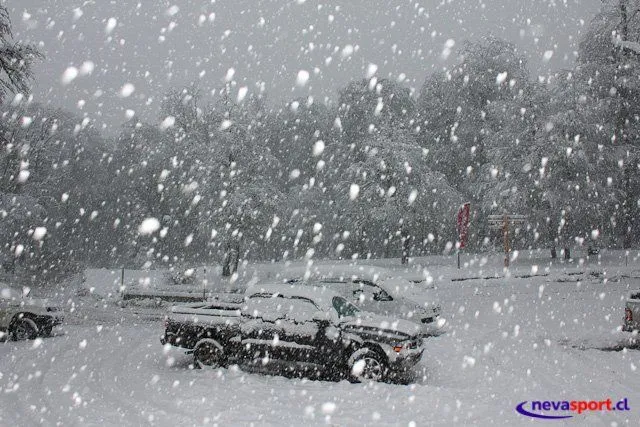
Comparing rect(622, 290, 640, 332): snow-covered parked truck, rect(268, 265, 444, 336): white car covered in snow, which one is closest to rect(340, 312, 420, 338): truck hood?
rect(268, 265, 444, 336): white car covered in snow

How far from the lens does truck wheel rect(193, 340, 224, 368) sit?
Answer: 34.0 feet

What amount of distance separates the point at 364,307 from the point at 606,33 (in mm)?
26337

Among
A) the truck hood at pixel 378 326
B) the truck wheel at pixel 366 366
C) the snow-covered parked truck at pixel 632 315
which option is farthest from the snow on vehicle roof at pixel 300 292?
the snow-covered parked truck at pixel 632 315

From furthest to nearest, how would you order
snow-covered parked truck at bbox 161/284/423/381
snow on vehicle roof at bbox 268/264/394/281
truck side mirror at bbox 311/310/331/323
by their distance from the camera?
snow on vehicle roof at bbox 268/264/394/281
truck side mirror at bbox 311/310/331/323
snow-covered parked truck at bbox 161/284/423/381

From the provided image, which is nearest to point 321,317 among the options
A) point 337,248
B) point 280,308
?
point 280,308

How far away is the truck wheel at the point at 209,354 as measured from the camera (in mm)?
10375

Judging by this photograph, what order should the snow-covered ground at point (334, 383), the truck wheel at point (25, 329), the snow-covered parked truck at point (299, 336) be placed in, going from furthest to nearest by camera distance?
the truck wheel at point (25, 329)
the snow-covered parked truck at point (299, 336)
the snow-covered ground at point (334, 383)

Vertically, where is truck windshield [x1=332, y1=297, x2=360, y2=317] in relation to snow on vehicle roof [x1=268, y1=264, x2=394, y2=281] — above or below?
below

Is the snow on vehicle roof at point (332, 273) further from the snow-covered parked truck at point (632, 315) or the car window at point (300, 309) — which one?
the snow-covered parked truck at point (632, 315)

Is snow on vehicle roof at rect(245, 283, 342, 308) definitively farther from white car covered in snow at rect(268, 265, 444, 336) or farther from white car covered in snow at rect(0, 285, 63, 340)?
white car covered in snow at rect(0, 285, 63, 340)

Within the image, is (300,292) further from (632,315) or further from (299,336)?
(632,315)

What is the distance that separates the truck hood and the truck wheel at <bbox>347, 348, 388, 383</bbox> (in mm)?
410

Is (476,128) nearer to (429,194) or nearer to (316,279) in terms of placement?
(429,194)

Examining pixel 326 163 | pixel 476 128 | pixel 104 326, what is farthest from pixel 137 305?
pixel 476 128
